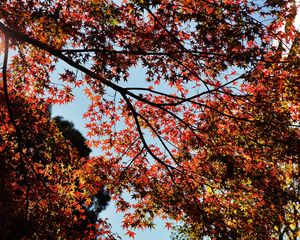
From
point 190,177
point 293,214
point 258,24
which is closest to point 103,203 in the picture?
point 293,214

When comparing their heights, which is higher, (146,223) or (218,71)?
(218,71)

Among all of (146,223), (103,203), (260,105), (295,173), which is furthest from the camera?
(103,203)

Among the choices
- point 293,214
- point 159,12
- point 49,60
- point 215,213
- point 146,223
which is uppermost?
point 293,214

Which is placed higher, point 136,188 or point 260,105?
point 260,105

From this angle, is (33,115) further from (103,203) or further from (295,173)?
(103,203)

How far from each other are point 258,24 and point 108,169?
5143 mm

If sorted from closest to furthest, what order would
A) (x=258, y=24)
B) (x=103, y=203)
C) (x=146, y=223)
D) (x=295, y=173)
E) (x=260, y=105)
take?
(x=258, y=24)
(x=260, y=105)
(x=146, y=223)
(x=295, y=173)
(x=103, y=203)

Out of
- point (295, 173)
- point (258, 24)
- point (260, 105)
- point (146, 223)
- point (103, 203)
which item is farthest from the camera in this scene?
point (103, 203)

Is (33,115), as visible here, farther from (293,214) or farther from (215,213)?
(293,214)

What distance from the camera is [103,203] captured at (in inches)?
743

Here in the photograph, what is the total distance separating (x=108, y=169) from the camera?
28.3 ft

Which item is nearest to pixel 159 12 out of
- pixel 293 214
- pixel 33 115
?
pixel 33 115

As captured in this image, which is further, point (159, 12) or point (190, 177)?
point (190, 177)

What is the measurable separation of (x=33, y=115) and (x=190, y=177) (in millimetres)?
4114
